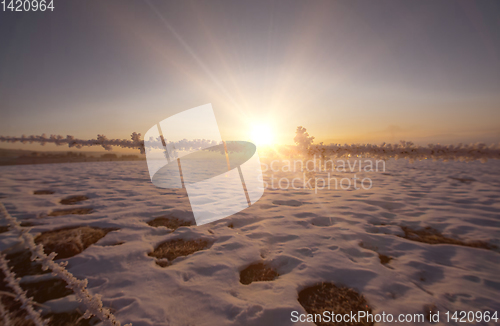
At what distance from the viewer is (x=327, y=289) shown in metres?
1.53

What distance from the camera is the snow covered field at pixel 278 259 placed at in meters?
1.32

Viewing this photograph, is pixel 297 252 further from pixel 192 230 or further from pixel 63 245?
pixel 63 245

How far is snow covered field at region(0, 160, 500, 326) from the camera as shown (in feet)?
4.33

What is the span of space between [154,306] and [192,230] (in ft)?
4.31

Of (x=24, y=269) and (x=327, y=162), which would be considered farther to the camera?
(x=327, y=162)

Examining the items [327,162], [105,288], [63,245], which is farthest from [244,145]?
[63,245]

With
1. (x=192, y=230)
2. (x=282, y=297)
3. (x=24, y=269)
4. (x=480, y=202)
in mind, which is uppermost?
(x=24, y=269)

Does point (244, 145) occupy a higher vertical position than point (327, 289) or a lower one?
higher

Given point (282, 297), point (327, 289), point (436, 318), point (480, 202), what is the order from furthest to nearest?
point (480, 202), point (327, 289), point (282, 297), point (436, 318)

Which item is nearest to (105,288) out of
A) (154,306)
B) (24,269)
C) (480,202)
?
(154,306)

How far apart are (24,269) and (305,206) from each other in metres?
3.97

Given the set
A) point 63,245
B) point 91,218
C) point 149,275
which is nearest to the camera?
point 149,275

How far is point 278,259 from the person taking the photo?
6.34ft

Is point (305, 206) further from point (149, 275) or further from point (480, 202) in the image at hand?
point (480, 202)
